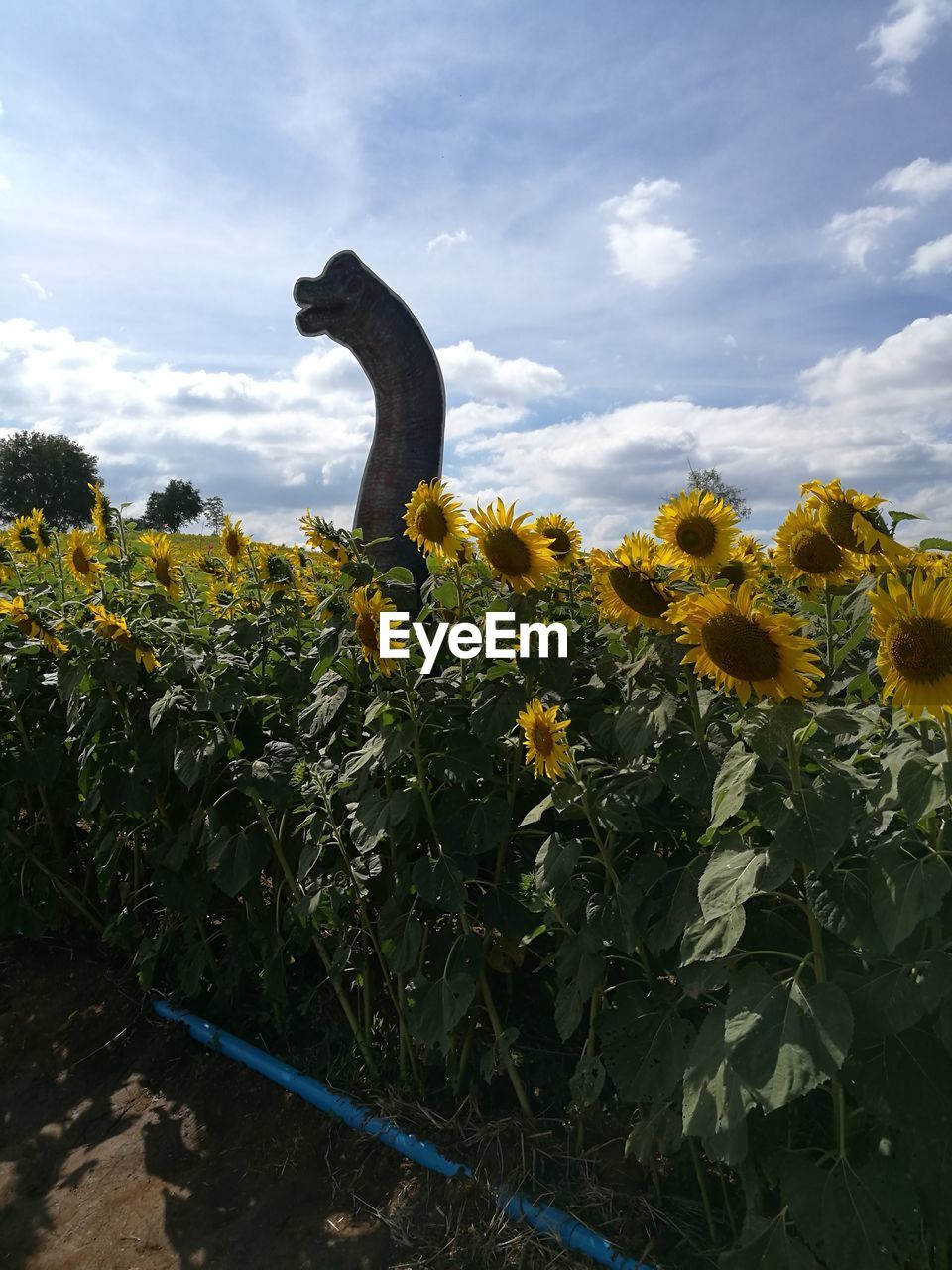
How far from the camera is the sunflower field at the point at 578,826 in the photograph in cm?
151

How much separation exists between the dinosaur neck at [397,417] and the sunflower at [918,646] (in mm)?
4440

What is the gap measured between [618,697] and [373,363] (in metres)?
4.44

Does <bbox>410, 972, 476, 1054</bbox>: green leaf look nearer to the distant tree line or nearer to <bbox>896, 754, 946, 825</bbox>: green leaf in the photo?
<bbox>896, 754, 946, 825</bbox>: green leaf

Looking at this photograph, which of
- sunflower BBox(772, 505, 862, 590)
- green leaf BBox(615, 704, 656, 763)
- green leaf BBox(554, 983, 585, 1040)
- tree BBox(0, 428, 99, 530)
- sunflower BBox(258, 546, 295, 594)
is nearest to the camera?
green leaf BBox(615, 704, 656, 763)

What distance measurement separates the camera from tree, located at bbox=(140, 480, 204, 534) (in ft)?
161

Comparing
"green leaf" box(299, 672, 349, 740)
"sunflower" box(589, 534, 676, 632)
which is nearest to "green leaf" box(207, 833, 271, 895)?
"green leaf" box(299, 672, 349, 740)

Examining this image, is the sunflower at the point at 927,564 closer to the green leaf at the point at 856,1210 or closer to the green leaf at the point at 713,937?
the green leaf at the point at 713,937

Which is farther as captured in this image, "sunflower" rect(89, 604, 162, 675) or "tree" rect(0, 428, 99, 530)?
"tree" rect(0, 428, 99, 530)

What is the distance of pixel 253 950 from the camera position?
3.24 metres

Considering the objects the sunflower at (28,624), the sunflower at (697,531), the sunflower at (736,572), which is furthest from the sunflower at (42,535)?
the sunflower at (736,572)

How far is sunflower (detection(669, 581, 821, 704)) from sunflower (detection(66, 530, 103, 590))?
284 centimetres

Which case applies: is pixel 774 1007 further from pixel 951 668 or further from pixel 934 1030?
pixel 951 668

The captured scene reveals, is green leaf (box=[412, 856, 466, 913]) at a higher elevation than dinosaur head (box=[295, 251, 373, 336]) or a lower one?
lower

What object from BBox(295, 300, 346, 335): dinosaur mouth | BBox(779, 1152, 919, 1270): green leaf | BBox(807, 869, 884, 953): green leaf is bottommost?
BBox(779, 1152, 919, 1270): green leaf
